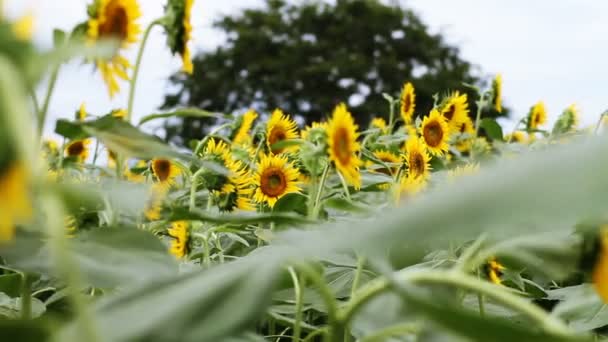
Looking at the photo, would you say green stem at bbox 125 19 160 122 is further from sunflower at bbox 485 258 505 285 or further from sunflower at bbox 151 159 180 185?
sunflower at bbox 151 159 180 185

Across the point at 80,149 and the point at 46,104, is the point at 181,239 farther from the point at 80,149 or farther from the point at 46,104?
the point at 80,149

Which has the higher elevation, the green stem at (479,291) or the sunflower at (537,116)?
the green stem at (479,291)

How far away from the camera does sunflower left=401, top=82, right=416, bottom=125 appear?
213 centimetres

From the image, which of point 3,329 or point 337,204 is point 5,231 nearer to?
point 3,329

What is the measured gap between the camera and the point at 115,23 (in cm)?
73

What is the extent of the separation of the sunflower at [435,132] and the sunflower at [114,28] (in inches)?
28.9

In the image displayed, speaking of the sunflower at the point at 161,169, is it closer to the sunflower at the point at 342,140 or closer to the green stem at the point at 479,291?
the sunflower at the point at 342,140

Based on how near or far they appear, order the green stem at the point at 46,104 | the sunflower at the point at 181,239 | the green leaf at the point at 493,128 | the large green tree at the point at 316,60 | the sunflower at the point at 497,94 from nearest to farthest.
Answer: the green stem at the point at 46,104, the sunflower at the point at 181,239, the green leaf at the point at 493,128, the sunflower at the point at 497,94, the large green tree at the point at 316,60

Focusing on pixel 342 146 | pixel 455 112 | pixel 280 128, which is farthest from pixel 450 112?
pixel 342 146

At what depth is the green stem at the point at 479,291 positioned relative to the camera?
36cm

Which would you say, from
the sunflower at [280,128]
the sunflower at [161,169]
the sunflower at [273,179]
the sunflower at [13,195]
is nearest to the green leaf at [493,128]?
the sunflower at [280,128]

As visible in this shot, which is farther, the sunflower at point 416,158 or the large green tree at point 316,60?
the large green tree at point 316,60

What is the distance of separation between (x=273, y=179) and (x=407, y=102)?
0.95 metres

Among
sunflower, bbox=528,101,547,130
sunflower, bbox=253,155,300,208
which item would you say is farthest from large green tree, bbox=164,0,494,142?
sunflower, bbox=253,155,300,208
